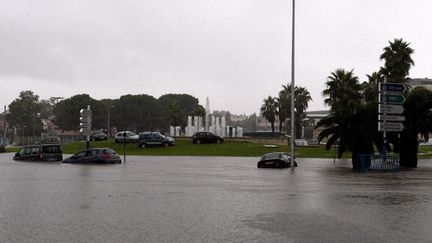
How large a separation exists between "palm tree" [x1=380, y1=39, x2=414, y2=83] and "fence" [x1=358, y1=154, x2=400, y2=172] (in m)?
19.8

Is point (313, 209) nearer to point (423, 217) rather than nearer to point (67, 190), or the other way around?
point (423, 217)

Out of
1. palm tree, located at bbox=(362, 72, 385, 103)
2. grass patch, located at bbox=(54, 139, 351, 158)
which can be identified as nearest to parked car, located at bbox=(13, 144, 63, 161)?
grass patch, located at bbox=(54, 139, 351, 158)

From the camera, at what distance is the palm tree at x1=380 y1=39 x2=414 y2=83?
5081 centimetres

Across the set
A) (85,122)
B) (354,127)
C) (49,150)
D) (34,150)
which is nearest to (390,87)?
(354,127)

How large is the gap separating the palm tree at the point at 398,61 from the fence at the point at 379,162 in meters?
19.8

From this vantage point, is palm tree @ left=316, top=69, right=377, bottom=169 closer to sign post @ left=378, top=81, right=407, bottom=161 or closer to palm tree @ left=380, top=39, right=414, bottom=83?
sign post @ left=378, top=81, right=407, bottom=161

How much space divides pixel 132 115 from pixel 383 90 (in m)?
100

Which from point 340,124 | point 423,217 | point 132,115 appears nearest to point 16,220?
point 423,217

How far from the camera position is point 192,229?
10.2 meters

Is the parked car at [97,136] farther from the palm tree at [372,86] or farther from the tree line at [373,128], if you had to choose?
the tree line at [373,128]

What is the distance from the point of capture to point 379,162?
32.7m

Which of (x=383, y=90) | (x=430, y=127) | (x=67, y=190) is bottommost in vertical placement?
(x=67, y=190)

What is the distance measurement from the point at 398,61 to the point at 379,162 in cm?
2117

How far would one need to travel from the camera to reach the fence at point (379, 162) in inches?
1272
